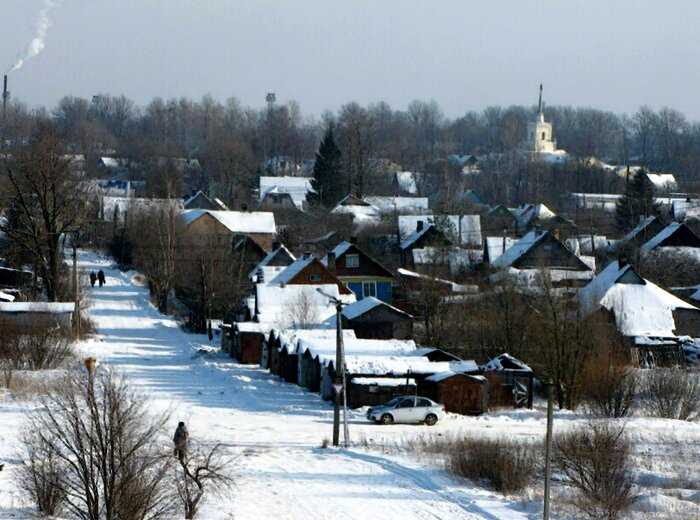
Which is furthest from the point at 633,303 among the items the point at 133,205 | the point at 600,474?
the point at 133,205

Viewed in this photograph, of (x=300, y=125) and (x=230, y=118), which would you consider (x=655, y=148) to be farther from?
(x=230, y=118)

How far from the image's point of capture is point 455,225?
8319 cm

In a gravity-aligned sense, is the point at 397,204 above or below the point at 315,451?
above

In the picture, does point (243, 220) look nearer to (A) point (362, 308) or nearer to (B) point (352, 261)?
(B) point (352, 261)

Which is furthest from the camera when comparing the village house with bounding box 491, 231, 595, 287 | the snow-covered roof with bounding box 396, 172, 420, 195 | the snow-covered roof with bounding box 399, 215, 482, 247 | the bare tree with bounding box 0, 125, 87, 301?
the snow-covered roof with bounding box 396, 172, 420, 195

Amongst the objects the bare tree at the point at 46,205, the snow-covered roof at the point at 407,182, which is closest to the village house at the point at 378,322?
the bare tree at the point at 46,205

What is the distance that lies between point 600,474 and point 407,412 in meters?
11.3

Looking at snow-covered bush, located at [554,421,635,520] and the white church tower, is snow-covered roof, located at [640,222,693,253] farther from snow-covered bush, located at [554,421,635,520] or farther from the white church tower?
the white church tower

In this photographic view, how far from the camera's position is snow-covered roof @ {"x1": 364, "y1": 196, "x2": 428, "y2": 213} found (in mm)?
101613

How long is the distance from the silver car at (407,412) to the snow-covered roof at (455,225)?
46.0 meters

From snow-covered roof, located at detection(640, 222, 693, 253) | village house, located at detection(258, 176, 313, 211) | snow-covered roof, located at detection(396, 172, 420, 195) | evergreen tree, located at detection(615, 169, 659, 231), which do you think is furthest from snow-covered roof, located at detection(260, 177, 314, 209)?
snow-covered roof, located at detection(640, 222, 693, 253)

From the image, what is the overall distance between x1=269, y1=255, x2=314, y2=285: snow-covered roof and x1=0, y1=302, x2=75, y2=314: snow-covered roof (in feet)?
35.3

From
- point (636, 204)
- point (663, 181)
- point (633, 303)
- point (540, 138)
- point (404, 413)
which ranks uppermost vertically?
point (540, 138)

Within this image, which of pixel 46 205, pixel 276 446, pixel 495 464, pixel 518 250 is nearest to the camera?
pixel 495 464
